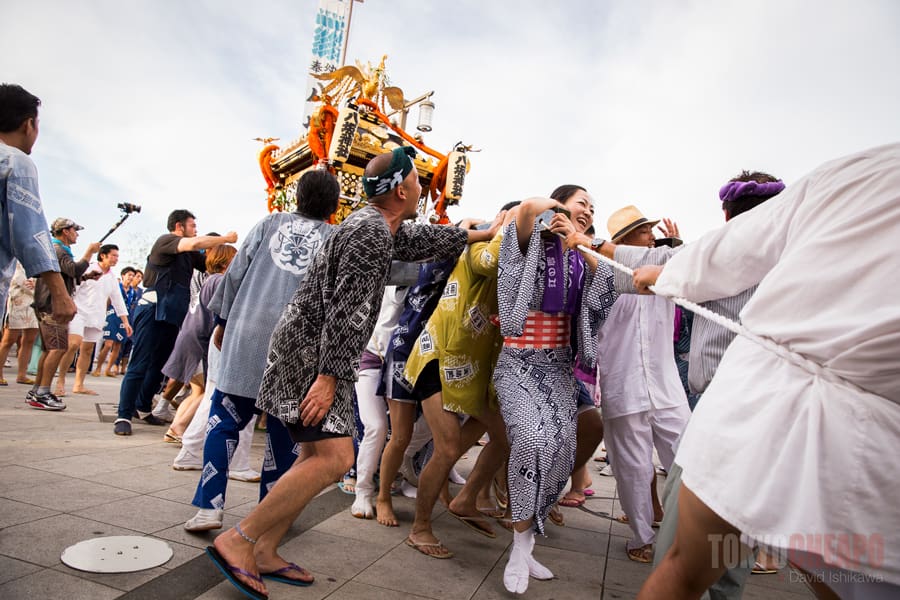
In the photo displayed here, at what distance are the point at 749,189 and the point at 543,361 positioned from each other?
1264 mm

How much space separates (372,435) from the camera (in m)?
3.79

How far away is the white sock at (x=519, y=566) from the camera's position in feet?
8.02

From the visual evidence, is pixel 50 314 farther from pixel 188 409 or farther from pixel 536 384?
pixel 536 384

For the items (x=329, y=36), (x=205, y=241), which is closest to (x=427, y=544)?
(x=205, y=241)

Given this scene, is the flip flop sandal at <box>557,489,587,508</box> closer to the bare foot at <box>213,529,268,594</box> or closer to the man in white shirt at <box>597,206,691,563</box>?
the man in white shirt at <box>597,206,691,563</box>

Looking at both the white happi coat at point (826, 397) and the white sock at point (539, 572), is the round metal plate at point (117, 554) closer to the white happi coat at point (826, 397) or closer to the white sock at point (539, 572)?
the white sock at point (539, 572)

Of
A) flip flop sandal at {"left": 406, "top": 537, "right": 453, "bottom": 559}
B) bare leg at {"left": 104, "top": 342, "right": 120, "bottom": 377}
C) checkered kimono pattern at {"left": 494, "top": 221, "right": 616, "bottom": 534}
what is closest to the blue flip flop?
flip flop sandal at {"left": 406, "top": 537, "right": 453, "bottom": 559}

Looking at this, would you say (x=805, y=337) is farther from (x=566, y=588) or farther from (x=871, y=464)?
(x=566, y=588)

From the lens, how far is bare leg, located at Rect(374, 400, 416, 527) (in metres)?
3.44

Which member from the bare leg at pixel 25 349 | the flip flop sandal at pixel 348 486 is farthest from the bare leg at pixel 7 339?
the flip flop sandal at pixel 348 486

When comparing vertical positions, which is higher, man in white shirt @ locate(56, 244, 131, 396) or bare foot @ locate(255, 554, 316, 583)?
man in white shirt @ locate(56, 244, 131, 396)

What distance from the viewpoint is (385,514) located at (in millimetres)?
3391

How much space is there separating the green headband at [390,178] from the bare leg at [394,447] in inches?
58.7

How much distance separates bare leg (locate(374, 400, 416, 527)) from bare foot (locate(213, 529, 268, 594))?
130cm
